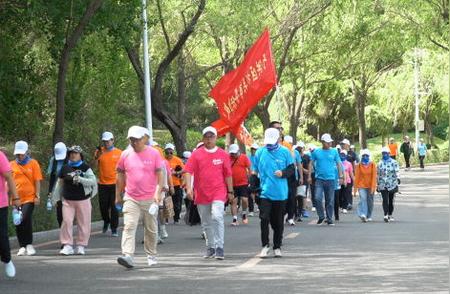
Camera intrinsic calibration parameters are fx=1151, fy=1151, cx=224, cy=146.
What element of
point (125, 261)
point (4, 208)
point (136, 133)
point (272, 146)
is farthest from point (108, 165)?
point (4, 208)

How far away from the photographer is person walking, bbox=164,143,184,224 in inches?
898

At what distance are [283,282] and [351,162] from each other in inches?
697

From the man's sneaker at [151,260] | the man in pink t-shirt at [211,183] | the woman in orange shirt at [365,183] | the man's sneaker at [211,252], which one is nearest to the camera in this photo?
the man's sneaker at [151,260]

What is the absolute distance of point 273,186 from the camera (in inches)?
603

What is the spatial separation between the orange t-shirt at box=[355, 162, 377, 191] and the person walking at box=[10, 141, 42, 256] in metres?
9.30

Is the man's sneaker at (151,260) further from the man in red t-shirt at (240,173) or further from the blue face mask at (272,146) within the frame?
the man in red t-shirt at (240,173)

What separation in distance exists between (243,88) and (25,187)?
9.24 m

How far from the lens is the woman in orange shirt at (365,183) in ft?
78.7

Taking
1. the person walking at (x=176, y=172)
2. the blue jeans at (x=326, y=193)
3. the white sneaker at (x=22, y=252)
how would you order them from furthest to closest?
the person walking at (x=176, y=172), the blue jeans at (x=326, y=193), the white sneaker at (x=22, y=252)

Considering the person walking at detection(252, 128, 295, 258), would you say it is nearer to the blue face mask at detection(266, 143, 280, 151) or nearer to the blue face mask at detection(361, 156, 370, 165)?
the blue face mask at detection(266, 143, 280, 151)

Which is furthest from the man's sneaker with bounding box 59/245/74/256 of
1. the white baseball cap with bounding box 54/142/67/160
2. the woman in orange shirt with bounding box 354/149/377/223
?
the woman in orange shirt with bounding box 354/149/377/223

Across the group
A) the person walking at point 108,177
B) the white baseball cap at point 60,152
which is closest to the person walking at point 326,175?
the person walking at point 108,177

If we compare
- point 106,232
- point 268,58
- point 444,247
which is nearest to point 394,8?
point 268,58

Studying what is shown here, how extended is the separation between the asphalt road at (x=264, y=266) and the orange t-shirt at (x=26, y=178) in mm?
866
